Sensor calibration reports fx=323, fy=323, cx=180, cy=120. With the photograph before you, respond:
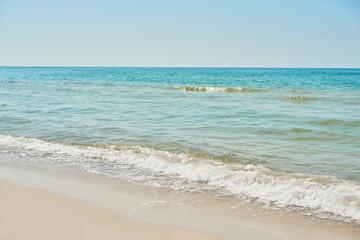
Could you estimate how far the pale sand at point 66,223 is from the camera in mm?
3863

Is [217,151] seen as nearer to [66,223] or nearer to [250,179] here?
[250,179]

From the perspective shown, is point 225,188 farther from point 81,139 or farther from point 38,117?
point 38,117

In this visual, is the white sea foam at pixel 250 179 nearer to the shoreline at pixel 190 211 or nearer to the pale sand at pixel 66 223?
the shoreline at pixel 190 211

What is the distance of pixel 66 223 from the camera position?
420cm

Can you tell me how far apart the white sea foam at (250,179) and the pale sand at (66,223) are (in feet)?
6.39

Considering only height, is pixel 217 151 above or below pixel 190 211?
above

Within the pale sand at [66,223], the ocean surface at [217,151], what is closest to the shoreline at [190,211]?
the pale sand at [66,223]

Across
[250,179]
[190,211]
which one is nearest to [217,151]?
[250,179]

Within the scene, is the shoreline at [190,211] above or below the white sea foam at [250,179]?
below

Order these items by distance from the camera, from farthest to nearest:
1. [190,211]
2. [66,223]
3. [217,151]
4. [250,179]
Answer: [217,151], [250,179], [190,211], [66,223]

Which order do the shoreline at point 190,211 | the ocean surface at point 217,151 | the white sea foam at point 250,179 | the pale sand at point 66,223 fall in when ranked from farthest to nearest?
the ocean surface at point 217,151 → the white sea foam at point 250,179 → the shoreline at point 190,211 → the pale sand at point 66,223

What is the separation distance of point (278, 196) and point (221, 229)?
5.23 ft

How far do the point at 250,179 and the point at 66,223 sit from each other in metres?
3.26

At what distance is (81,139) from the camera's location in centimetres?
948
